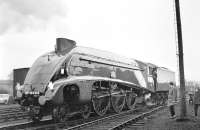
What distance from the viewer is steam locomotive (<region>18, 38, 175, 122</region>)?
10250 mm

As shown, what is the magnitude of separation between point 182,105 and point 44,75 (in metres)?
5.45

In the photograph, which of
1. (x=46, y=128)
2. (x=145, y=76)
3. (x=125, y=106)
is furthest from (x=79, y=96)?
(x=145, y=76)

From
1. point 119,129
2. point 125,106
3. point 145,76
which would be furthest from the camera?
point 145,76

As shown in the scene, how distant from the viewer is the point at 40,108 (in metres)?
10.2

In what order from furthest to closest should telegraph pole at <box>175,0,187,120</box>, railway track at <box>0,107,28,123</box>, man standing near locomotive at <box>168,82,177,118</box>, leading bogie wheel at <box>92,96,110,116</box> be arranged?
railway track at <box>0,107,28,123</box>
leading bogie wheel at <box>92,96,110,116</box>
man standing near locomotive at <box>168,82,177,118</box>
telegraph pole at <box>175,0,187,120</box>

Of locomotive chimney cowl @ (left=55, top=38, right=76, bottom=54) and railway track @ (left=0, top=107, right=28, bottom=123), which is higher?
locomotive chimney cowl @ (left=55, top=38, right=76, bottom=54)

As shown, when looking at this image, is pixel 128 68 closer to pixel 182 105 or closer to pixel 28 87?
pixel 182 105

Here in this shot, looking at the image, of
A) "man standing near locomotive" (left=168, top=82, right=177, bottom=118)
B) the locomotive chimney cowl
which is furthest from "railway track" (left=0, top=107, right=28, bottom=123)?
"man standing near locomotive" (left=168, top=82, right=177, bottom=118)

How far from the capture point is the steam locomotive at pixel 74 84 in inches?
404

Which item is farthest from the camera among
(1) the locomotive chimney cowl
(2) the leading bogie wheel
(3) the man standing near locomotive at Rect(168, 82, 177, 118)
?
(2) the leading bogie wheel

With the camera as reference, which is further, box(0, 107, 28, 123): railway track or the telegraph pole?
box(0, 107, 28, 123): railway track

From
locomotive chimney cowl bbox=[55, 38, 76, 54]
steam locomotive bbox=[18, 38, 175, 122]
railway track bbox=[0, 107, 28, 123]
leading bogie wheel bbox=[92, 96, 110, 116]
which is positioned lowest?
railway track bbox=[0, 107, 28, 123]

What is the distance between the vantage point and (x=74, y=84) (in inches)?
418

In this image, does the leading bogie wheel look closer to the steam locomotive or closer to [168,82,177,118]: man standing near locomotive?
the steam locomotive
